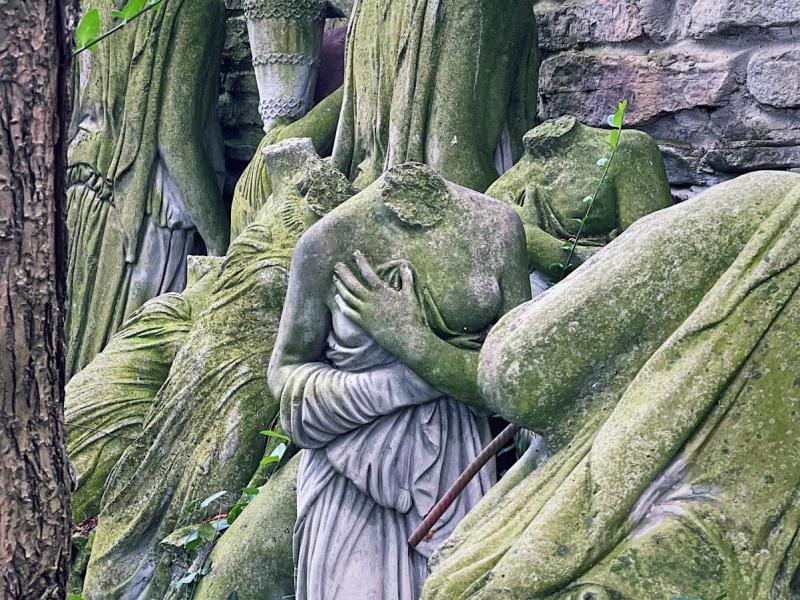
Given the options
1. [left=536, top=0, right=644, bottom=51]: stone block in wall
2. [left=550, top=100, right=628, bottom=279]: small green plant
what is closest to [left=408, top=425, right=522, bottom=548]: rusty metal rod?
[left=550, top=100, right=628, bottom=279]: small green plant

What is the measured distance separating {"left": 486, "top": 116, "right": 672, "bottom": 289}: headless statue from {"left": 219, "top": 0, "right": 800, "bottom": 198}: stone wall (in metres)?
0.29

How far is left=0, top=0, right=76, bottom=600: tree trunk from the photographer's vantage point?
218cm

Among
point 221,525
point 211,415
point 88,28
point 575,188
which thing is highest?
point 88,28

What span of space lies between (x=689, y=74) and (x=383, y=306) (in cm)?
136

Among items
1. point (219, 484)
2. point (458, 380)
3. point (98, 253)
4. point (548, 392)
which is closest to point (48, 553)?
point (548, 392)

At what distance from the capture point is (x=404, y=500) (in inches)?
134

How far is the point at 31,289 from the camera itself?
221 centimetres

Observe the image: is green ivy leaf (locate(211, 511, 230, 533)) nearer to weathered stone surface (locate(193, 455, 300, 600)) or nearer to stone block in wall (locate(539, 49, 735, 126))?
weathered stone surface (locate(193, 455, 300, 600))

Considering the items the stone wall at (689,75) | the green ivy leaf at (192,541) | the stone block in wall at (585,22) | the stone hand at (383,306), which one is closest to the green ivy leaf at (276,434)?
the green ivy leaf at (192,541)

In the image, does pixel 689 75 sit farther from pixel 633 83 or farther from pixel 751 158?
pixel 751 158

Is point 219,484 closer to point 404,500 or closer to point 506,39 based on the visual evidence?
point 404,500

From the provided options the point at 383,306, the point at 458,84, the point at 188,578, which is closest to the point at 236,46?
the point at 458,84

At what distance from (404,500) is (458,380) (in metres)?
0.32

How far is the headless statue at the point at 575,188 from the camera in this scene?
3842 mm
